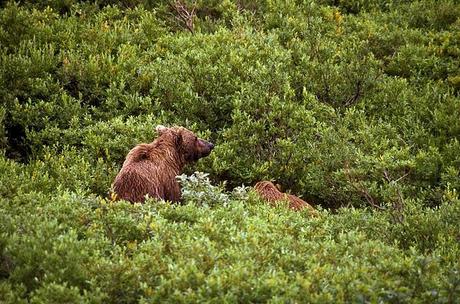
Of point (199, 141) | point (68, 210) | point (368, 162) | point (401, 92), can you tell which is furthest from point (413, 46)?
point (68, 210)

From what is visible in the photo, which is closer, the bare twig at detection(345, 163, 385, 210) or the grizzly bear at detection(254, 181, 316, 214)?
the bare twig at detection(345, 163, 385, 210)

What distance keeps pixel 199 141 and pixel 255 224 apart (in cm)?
270

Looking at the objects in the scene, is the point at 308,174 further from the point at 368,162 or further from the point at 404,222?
the point at 404,222

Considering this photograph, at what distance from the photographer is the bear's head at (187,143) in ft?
33.1

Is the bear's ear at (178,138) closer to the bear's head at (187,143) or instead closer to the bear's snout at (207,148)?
the bear's head at (187,143)

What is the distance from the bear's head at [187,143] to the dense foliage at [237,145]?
49cm

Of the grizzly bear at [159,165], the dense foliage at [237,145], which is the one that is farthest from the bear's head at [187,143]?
the dense foliage at [237,145]

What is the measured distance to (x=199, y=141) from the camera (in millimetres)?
10398

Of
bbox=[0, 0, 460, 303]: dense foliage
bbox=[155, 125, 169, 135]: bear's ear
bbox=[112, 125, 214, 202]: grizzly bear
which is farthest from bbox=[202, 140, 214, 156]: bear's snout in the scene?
bbox=[155, 125, 169, 135]: bear's ear

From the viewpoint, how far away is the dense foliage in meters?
6.61

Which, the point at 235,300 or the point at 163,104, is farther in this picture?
the point at 163,104

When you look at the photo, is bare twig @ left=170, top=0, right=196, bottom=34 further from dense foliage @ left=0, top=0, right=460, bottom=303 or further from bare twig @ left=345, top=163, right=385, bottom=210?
bare twig @ left=345, top=163, right=385, bottom=210

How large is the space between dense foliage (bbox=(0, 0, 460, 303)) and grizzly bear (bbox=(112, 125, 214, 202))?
0.39 metres

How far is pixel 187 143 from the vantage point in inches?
401
